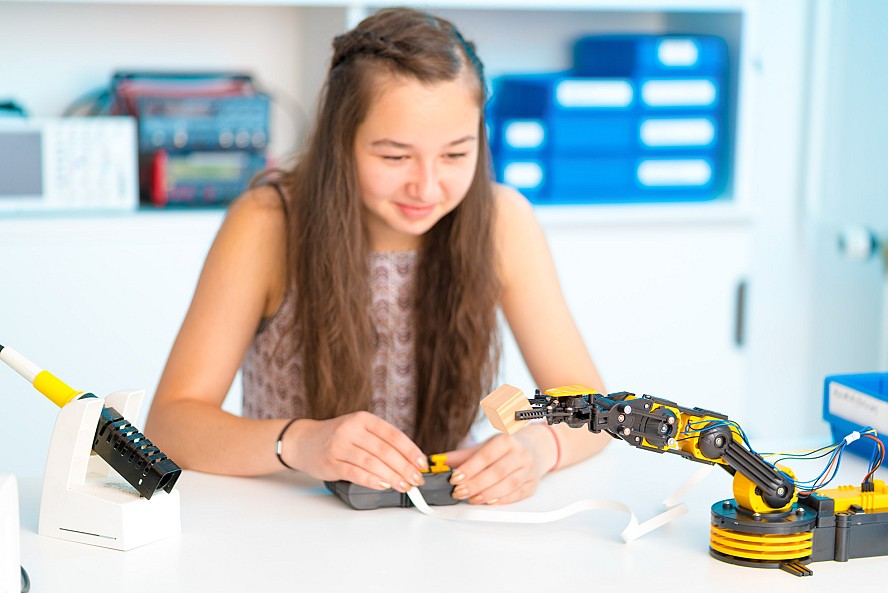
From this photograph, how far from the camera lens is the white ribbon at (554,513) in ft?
3.73

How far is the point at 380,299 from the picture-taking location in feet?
5.46

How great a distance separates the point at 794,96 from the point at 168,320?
1.47 meters

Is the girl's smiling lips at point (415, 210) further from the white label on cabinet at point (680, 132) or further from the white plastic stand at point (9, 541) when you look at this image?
the white label on cabinet at point (680, 132)

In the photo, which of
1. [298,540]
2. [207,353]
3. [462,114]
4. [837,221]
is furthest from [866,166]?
[298,540]

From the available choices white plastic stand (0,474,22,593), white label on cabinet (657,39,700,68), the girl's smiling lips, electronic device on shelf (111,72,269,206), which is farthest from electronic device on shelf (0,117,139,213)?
white plastic stand (0,474,22,593)

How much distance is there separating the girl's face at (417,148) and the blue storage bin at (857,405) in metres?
0.52

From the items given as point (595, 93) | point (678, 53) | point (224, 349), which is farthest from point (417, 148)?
point (678, 53)

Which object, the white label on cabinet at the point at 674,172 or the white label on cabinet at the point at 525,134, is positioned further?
the white label on cabinet at the point at 674,172

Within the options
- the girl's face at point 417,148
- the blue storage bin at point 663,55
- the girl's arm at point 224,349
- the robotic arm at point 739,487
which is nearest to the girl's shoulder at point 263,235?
the girl's arm at point 224,349

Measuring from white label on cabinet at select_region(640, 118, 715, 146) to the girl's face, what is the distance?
115 cm

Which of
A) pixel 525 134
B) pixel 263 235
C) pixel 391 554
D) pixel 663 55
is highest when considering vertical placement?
pixel 663 55

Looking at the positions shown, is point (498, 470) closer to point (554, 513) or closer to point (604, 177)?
point (554, 513)

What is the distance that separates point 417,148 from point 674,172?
1.29m

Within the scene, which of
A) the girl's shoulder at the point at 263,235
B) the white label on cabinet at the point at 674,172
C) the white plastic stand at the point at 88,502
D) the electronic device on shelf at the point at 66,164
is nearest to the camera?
the white plastic stand at the point at 88,502
